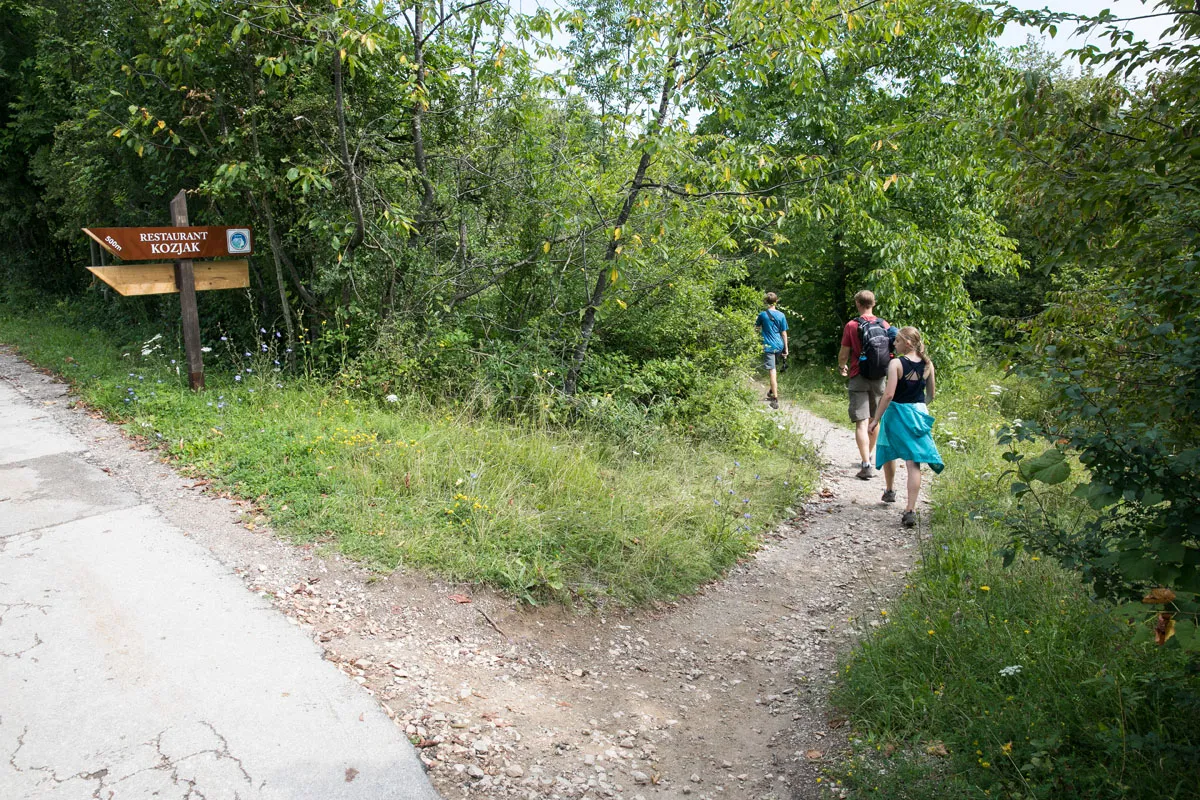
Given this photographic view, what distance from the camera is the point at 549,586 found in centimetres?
505

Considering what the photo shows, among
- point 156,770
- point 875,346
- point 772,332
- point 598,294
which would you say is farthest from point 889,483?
point 156,770

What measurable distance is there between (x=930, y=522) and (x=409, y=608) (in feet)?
15.6

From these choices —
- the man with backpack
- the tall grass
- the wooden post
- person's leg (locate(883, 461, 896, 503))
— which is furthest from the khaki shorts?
the wooden post

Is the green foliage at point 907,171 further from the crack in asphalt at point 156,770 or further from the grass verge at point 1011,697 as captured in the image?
the crack in asphalt at point 156,770

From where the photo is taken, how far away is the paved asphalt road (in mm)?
3043

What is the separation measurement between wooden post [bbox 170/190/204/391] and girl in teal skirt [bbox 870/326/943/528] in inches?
260

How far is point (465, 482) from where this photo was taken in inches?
228

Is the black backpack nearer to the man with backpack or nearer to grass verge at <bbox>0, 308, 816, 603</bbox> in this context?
the man with backpack

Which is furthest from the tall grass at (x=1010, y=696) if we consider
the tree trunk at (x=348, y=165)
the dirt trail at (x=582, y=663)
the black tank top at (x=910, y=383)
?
the tree trunk at (x=348, y=165)

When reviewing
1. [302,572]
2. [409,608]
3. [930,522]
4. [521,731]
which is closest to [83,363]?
[302,572]

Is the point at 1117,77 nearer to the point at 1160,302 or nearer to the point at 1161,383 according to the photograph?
the point at 1160,302

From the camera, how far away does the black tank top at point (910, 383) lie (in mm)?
6566

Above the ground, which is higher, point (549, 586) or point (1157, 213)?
point (1157, 213)

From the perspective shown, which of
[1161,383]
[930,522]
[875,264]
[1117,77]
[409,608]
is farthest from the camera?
[875,264]
